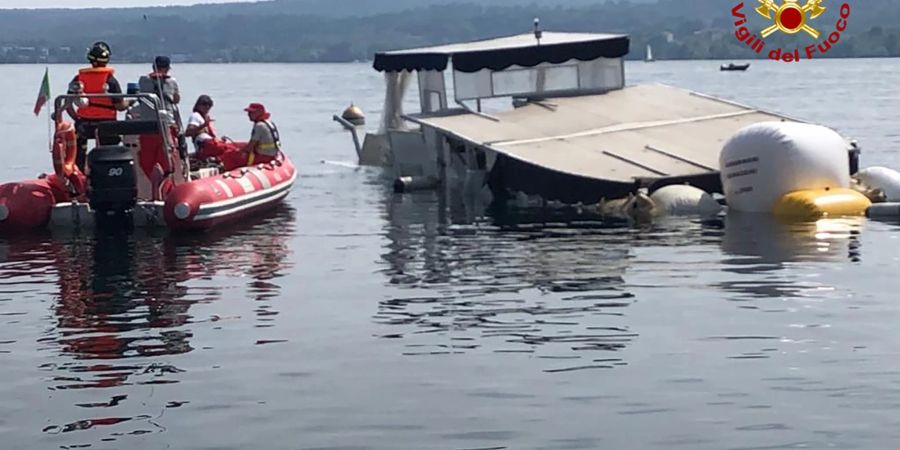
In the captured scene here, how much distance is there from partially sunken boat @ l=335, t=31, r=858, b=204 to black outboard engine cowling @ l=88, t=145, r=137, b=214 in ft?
24.3

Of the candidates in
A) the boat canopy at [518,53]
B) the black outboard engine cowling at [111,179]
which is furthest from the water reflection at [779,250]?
→ the black outboard engine cowling at [111,179]

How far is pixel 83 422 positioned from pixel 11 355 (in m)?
3.12

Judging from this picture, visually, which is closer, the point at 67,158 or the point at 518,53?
the point at 67,158

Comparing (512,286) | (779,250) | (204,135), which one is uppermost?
(204,135)

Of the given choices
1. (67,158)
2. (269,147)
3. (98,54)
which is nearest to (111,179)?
(67,158)

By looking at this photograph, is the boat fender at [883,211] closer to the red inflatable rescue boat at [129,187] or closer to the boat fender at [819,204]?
the boat fender at [819,204]

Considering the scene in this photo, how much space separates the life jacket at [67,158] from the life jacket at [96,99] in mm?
339

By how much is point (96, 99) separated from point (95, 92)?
0.54 feet

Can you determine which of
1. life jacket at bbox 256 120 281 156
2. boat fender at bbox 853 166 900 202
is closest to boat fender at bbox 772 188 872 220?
boat fender at bbox 853 166 900 202

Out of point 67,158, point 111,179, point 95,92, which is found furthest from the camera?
point 67,158

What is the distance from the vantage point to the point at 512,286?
2022 centimetres

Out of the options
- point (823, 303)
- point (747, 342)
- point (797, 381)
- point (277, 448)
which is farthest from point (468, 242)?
point (277, 448)

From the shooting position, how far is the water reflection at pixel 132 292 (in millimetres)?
15086

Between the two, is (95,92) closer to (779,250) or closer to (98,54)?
(98,54)
